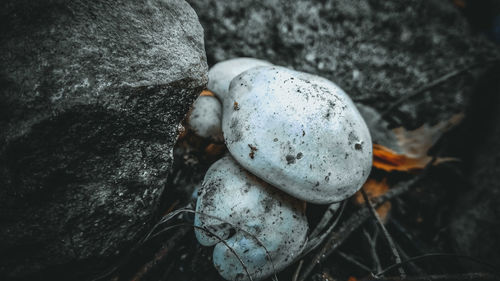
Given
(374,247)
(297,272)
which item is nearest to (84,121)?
(297,272)

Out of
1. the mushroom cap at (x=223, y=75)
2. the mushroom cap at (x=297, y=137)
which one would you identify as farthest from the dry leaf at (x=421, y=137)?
the mushroom cap at (x=223, y=75)

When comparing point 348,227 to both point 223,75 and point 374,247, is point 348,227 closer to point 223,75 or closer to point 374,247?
point 374,247

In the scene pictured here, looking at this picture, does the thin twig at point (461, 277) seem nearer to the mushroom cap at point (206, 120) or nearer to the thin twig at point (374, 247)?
the thin twig at point (374, 247)

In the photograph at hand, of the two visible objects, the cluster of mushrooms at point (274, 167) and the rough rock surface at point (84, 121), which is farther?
the cluster of mushrooms at point (274, 167)

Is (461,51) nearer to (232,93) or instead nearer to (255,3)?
(255,3)

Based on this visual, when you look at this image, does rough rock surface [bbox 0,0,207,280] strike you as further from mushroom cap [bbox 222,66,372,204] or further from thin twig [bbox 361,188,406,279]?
thin twig [bbox 361,188,406,279]

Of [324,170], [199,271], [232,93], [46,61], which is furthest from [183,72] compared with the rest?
[199,271]
